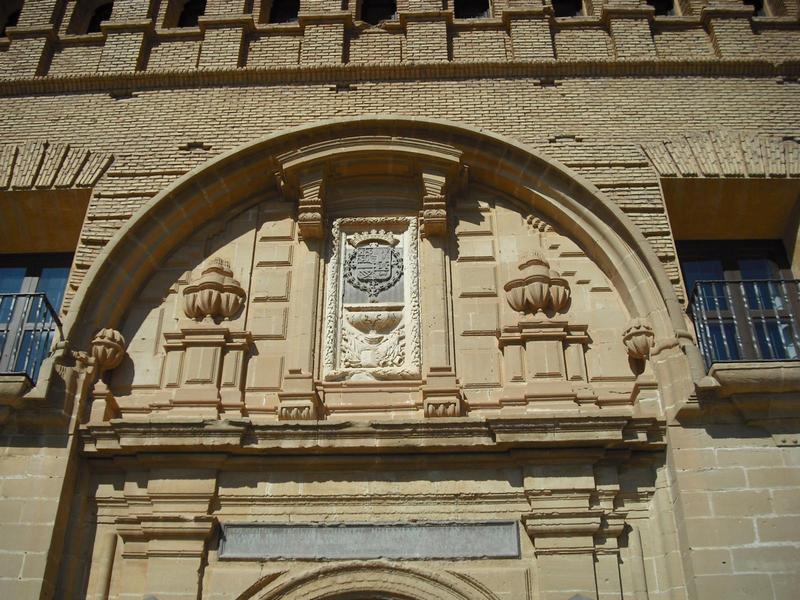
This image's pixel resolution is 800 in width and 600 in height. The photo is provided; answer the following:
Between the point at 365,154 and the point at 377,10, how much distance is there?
2.97m

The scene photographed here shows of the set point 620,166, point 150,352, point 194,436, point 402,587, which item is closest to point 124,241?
point 150,352

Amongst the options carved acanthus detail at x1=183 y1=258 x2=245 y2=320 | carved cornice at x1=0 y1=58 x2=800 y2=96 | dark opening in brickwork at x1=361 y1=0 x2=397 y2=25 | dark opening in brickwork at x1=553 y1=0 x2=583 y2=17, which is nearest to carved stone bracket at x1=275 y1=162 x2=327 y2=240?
carved acanthus detail at x1=183 y1=258 x2=245 y2=320

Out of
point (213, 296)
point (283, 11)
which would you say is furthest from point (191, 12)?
point (213, 296)

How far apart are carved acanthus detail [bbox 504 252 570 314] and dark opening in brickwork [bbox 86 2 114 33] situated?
22.0 feet

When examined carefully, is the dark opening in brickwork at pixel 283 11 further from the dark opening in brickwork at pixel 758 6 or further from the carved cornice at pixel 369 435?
the carved cornice at pixel 369 435

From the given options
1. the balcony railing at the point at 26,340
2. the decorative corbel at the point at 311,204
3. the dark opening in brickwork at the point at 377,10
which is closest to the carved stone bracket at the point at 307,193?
the decorative corbel at the point at 311,204

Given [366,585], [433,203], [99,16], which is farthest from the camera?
[99,16]

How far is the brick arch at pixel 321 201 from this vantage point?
811cm

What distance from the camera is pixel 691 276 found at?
9234 mm

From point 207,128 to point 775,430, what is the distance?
6261mm

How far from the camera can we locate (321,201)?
8.78 metres

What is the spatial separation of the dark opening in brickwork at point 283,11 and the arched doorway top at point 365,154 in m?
2.72

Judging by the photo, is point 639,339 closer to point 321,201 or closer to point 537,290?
point 537,290

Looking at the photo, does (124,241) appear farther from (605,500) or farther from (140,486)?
(605,500)
